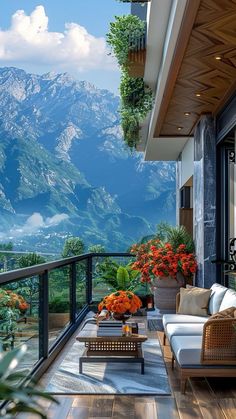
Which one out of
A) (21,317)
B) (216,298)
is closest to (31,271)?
(21,317)

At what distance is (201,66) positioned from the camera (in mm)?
5715

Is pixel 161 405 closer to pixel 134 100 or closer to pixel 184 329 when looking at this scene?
pixel 184 329

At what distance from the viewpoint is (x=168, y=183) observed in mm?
34000

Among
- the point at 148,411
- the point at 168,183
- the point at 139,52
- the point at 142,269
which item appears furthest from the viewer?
the point at 168,183

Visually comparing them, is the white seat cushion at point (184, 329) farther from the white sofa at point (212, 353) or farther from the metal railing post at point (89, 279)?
the metal railing post at point (89, 279)

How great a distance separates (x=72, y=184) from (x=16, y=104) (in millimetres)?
6306

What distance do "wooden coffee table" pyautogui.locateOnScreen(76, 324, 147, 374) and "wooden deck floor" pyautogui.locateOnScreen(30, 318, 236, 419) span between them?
1.96 ft

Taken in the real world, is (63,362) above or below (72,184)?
below

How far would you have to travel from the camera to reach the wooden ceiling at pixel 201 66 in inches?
172

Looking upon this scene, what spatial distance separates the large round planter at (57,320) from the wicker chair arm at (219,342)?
192 centimetres

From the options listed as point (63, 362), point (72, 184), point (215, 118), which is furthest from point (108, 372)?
point (72, 184)

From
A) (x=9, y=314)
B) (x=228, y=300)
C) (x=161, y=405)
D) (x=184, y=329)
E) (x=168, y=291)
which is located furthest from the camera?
(x=168, y=291)

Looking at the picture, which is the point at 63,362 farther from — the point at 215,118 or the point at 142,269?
the point at 215,118

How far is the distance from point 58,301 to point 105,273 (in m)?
3.83
